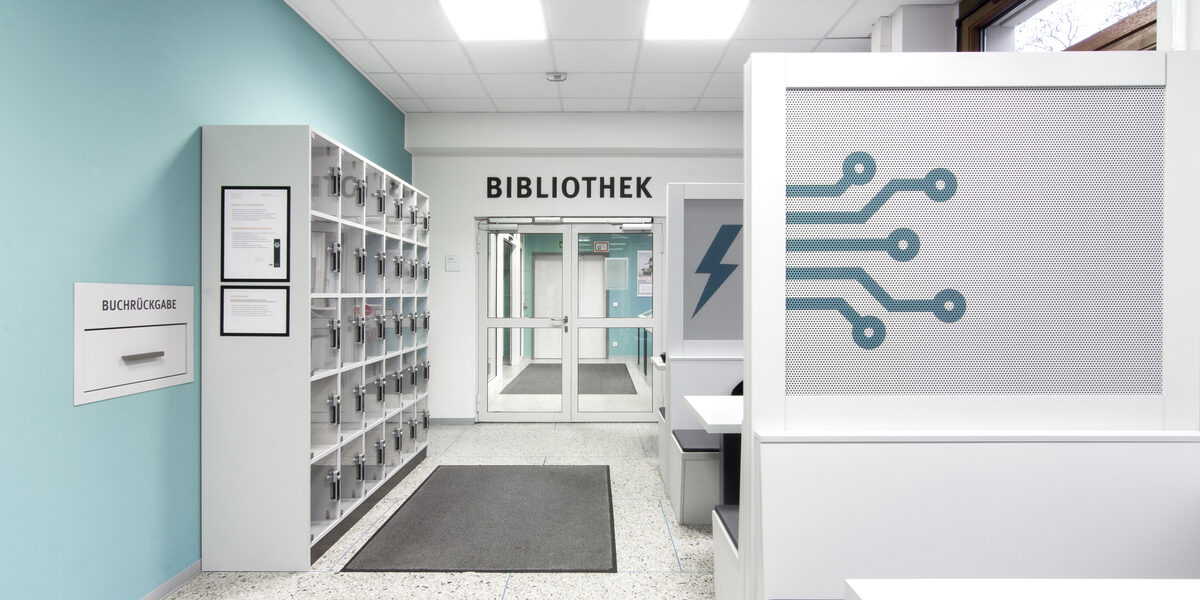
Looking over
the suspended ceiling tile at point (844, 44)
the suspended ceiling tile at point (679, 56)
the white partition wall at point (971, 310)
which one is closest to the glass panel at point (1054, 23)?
the suspended ceiling tile at point (844, 44)

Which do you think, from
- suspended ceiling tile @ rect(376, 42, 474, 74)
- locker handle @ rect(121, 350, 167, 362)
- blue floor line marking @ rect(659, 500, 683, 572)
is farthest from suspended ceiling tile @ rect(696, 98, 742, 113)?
locker handle @ rect(121, 350, 167, 362)

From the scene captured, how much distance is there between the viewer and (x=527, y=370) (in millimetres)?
5914

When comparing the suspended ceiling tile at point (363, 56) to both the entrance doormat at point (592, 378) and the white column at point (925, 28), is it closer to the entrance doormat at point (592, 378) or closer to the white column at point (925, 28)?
the entrance doormat at point (592, 378)

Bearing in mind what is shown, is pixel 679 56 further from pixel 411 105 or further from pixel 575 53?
pixel 411 105

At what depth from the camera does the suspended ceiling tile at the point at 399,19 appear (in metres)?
3.40

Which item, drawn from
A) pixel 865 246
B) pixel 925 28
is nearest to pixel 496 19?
pixel 925 28

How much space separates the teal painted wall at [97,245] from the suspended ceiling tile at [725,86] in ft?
10.7

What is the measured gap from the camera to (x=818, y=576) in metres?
1.43

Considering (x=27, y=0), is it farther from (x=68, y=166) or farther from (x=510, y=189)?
(x=510, y=189)

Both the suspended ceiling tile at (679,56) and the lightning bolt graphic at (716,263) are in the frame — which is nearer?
the lightning bolt graphic at (716,263)

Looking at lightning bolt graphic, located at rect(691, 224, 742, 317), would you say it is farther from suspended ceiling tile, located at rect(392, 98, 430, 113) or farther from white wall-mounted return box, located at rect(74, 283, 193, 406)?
suspended ceiling tile, located at rect(392, 98, 430, 113)

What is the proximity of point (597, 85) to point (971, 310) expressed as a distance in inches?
152

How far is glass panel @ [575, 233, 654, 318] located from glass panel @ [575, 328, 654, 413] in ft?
0.69

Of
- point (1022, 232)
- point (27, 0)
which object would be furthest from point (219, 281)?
point (1022, 232)
